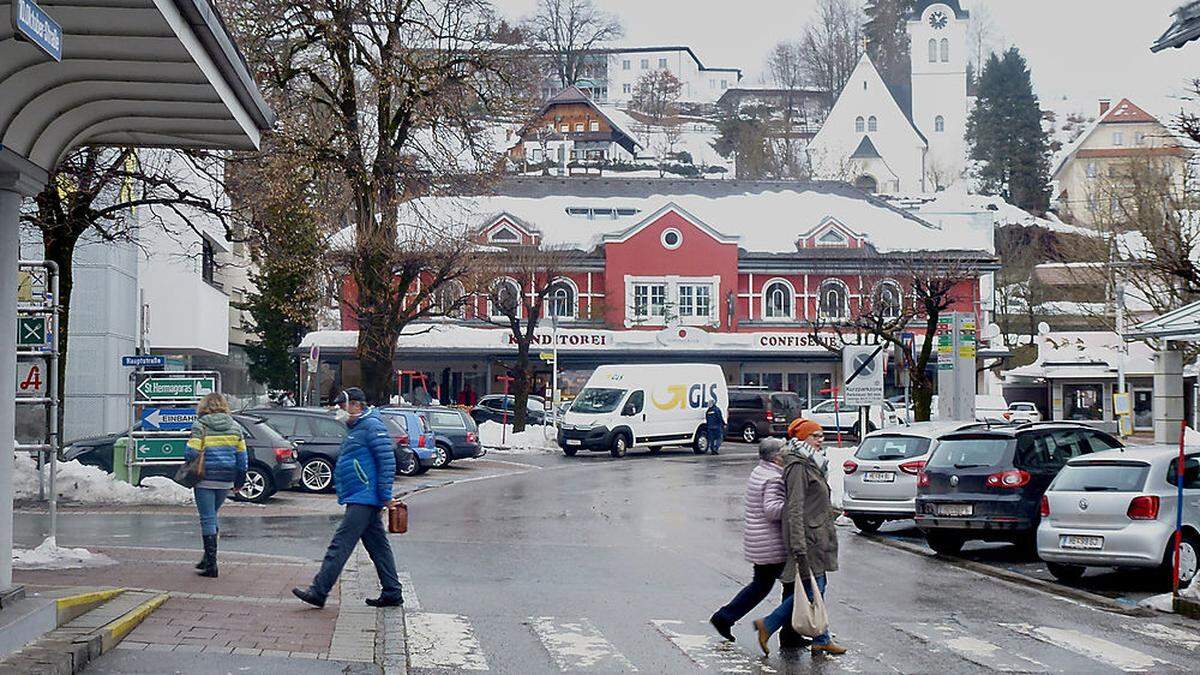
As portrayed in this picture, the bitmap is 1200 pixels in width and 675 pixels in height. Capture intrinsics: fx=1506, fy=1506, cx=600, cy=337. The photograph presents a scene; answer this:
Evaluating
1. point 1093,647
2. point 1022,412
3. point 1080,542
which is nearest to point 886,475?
point 1080,542

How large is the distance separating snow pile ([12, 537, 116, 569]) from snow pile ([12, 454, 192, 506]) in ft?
29.6

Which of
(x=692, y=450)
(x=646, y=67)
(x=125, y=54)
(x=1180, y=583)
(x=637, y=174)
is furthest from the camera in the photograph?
(x=646, y=67)

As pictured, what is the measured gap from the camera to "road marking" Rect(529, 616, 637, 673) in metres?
10.7

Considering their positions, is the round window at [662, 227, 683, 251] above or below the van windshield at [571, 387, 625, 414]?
above

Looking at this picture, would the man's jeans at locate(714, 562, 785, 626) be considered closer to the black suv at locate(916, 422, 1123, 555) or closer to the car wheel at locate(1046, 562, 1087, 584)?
the car wheel at locate(1046, 562, 1087, 584)

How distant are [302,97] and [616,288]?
35.3 meters

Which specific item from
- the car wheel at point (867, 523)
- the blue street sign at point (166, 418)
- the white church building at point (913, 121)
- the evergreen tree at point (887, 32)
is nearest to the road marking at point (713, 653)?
the car wheel at point (867, 523)

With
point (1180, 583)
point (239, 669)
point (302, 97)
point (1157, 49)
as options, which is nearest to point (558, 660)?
point (239, 669)

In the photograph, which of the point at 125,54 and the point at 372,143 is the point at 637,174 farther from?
the point at 125,54

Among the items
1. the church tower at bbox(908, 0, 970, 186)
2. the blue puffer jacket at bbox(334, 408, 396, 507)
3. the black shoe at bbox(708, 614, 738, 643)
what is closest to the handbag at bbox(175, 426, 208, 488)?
the blue puffer jacket at bbox(334, 408, 396, 507)

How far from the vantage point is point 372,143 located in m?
35.0

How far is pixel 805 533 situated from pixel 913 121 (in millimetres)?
124569

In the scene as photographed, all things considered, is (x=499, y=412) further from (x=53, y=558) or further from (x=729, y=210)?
(x=53, y=558)

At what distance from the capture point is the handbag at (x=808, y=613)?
1116cm
